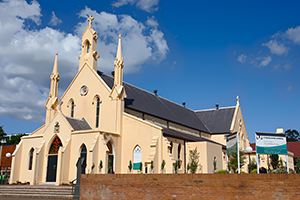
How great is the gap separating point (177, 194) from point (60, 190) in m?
12.0

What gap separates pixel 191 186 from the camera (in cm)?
1662

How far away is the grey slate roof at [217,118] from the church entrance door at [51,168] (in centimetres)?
2921

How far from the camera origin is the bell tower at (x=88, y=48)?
35938 millimetres

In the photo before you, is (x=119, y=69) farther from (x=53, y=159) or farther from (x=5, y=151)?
(x=5, y=151)

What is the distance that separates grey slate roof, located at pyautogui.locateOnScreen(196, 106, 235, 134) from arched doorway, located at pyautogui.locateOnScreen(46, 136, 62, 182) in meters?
28.8

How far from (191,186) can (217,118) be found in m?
38.3

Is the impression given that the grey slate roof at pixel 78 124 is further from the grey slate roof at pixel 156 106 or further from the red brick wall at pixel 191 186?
the red brick wall at pixel 191 186

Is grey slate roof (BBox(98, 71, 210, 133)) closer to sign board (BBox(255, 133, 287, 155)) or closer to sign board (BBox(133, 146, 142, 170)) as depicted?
sign board (BBox(133, 146, 142, 170))

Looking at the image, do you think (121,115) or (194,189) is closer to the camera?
(194,189)

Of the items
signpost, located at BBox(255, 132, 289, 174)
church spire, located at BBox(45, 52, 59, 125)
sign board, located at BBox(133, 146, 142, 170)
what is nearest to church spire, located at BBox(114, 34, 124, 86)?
sign board, located at BBox(133, 146, 142, 170)

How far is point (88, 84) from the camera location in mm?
35156

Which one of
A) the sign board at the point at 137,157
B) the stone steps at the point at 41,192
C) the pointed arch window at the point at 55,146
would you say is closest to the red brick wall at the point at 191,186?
the stone steps at the point at 41,192

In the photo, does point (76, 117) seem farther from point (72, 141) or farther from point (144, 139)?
point (144, 139)

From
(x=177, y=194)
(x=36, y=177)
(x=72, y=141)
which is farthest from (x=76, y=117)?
(x=177, y=194)
